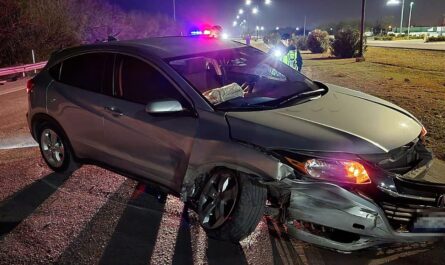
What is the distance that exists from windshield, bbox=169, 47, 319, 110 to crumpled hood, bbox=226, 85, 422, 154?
0.97 ft

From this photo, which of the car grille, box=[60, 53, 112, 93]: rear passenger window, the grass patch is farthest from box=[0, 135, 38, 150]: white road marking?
the grass patch

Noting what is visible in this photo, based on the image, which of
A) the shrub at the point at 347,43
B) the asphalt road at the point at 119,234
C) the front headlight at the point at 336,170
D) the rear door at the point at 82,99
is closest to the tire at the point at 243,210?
the asphalt road at the point at 119,234

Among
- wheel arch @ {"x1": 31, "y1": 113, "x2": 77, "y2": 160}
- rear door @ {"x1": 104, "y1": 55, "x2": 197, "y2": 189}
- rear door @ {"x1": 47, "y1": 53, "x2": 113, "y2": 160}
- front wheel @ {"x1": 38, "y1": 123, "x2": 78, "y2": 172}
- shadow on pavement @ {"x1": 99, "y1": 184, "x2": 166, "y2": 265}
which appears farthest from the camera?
front wheel @ {"x1": 38, "y1": 123, "x2": 78, "y2": 172}

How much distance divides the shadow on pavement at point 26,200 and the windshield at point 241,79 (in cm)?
201

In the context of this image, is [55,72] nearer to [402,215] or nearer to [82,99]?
[82,99]

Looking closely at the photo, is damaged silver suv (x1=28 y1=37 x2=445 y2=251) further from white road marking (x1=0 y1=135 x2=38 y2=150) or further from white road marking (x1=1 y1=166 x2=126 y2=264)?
white road marking (x1=0 y1=135 x2=38 y2=150)

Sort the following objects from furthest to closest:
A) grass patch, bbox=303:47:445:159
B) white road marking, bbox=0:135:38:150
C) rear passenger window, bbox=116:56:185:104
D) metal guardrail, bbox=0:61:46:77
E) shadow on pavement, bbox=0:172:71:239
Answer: metal guardrail, bbox=0:61:46:77 → grass patch, bbox=303:47:445:159 → white road marking, bbox=0:135:38:150 → shadow on pavement, bbox=0:172:71:239 → rear passenger window, bbox=116:56:185:104

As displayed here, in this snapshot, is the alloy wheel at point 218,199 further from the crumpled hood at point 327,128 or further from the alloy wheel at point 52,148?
the alloy wheel at point 52,148

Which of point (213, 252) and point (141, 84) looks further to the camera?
point (141, 84)

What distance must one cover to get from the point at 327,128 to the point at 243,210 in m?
0.89

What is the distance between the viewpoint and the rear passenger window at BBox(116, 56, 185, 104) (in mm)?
4089

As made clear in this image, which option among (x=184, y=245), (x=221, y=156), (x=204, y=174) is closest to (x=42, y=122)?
(x=204, y=174)

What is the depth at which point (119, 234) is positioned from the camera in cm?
390

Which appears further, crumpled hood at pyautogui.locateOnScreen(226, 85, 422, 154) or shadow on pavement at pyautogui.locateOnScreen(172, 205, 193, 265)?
shadow on pavement at pyautogui.locateOnScreen(172, 205, 193, 265)
